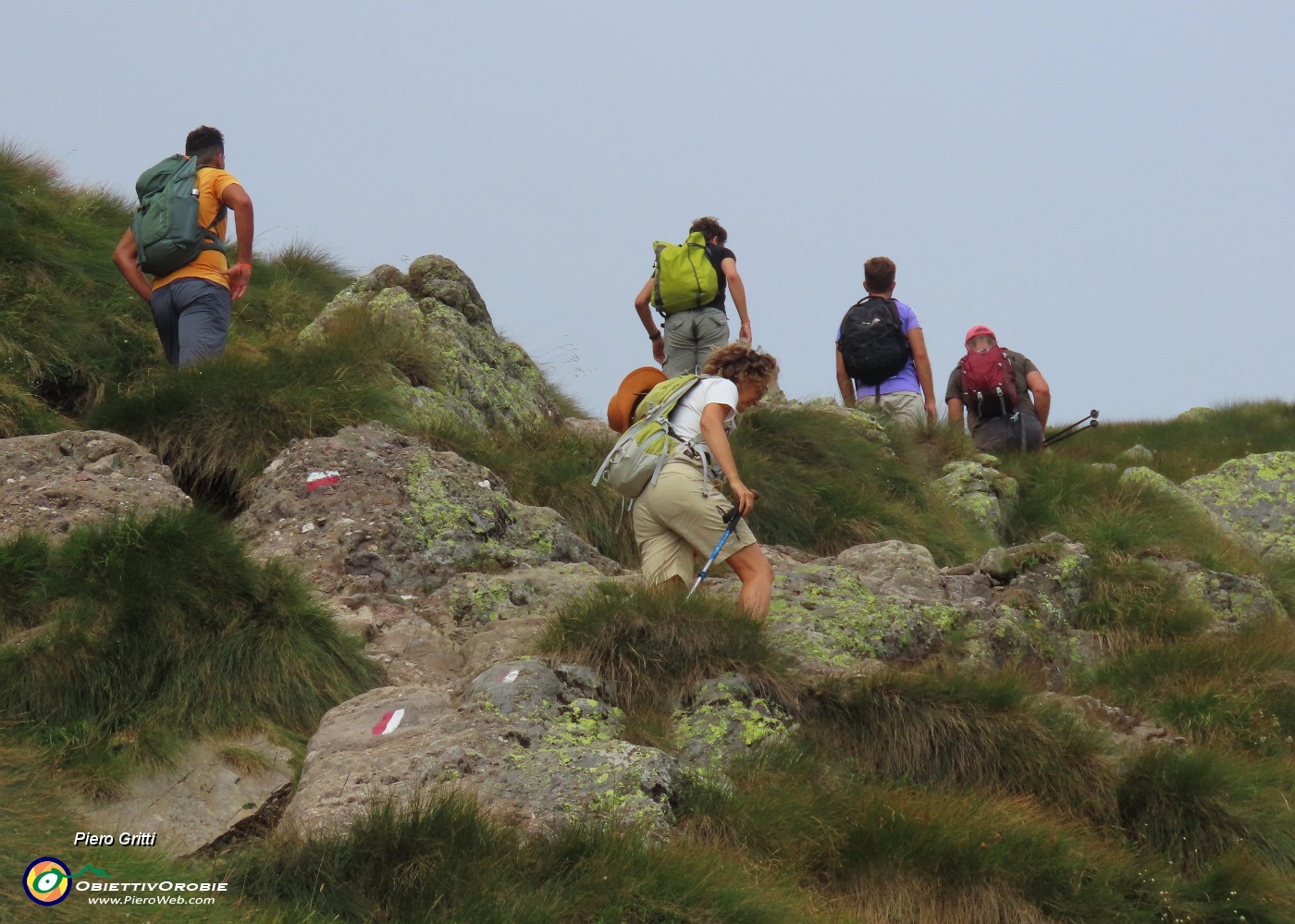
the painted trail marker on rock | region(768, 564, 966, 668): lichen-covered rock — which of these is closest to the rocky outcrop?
region(768, 564, 966, 668): lichen-covered rock

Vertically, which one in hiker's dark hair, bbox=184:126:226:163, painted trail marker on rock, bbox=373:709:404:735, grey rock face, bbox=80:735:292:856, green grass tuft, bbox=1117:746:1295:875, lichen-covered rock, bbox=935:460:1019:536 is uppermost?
hiker's dark hair, bbox=184:126:226:163

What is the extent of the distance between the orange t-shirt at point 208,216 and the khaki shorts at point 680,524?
4.46 meters

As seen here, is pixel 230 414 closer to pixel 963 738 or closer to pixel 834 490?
pixel 834 490

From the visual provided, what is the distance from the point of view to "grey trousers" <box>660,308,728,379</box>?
1316cm

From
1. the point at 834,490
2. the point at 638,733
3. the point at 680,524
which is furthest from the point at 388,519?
the point at 834,490

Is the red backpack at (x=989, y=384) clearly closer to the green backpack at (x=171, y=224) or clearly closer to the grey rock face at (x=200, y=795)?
the green backpack at (x=171, y=224)

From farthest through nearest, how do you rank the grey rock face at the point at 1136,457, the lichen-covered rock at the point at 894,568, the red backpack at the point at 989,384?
the grey rock face at the point at 1136,457 → the red backpack at the point at 989,384 → the lichen-covered rock at the point at 894,568

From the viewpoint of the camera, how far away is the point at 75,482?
907cm

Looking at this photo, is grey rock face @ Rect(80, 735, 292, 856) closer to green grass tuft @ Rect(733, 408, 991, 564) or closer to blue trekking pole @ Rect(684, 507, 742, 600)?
blue trekking pole @ Rect(684, 507, 742, 600)

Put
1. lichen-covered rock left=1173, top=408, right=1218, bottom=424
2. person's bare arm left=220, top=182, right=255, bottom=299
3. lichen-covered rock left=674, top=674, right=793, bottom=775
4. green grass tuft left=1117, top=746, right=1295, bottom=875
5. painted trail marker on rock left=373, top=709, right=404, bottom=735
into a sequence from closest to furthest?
painted trail marker on rock left=373, top=709, right=404, bottom=735 < lichen-covered rock left=674, top=674, right=793, bottom=775 < green grass tuft left=1117, top=746, right=1295, bottom=875 < person's bare arm left=220, top=182, right=255, bottom=299 < lichen-covered rock left=1173, top=408, right=1218, bottom=424

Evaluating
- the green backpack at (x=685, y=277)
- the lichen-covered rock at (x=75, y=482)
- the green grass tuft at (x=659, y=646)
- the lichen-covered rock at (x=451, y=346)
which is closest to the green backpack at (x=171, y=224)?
the lichen-covered rock at (x=451, y=346)

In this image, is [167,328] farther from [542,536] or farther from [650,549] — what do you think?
[650,549]

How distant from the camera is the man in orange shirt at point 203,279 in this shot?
10.9m

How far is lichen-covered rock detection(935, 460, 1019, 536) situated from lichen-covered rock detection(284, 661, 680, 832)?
6.88 meters
